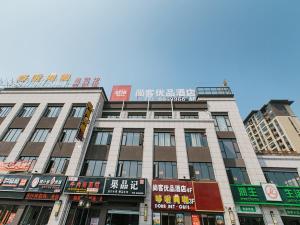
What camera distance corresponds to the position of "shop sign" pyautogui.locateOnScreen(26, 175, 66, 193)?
61.0 feet

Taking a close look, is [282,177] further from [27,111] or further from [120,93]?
[27,111]

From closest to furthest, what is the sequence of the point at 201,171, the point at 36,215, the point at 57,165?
the point at 36,215 → the point at 201,171 → the point at 57,165

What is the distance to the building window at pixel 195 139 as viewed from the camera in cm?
2273

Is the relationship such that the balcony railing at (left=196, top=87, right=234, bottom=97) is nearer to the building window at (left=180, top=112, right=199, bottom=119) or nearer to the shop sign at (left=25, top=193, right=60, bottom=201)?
the building window at (left=180, top=112, right=199, bottom=119)

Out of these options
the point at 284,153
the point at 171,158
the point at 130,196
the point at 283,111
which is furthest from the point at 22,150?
the point at 283,111

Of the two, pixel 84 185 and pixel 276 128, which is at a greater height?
pixel 276 128

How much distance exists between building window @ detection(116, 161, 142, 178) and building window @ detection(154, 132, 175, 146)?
145 inches

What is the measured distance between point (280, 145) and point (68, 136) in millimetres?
76135

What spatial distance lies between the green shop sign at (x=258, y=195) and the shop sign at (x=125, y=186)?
32.7ft

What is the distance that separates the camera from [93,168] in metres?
21.4

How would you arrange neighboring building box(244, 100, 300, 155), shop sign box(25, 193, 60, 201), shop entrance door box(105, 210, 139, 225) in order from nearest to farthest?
shop entrance door box(105, 210, 139, 225), shop sign box(25, 193, 60, 201), neighboring building box(244, 100, 300, 155)

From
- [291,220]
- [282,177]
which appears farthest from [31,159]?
[282,177]

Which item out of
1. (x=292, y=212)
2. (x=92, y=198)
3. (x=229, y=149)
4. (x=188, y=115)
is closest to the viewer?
(x=292, y=212)

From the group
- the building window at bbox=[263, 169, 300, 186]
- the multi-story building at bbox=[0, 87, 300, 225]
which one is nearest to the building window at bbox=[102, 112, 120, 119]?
the multi-story building at bbox=[0, 87, 300, 225]
